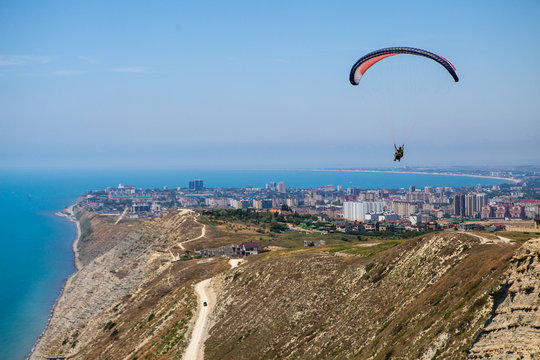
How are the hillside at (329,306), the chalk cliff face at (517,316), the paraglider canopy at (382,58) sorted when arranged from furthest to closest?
the paraglider canopy at (382,58) < the hillside at (329,306) < the chalk cliff face at (517,316)

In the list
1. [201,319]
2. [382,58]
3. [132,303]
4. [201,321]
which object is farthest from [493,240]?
[132,303]

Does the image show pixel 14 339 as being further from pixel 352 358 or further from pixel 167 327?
pixel 352 358

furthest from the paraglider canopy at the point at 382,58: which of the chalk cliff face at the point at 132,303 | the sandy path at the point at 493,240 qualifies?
the chalk cliff face at the point at 132,303

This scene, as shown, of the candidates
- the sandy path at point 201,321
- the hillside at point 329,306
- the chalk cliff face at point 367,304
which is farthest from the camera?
the sandy path at point 201,321

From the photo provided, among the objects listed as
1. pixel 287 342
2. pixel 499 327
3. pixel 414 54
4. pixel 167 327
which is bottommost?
pixel 167 327

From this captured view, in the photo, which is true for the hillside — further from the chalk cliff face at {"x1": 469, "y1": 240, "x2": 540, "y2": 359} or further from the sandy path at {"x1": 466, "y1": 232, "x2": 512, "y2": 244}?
the sandy path at {"x1": 466, "y1": 232, "x2": 512, "y2": 244}

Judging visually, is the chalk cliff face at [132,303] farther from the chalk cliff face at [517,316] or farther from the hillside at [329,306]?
the chalk cliff face at [517,316]

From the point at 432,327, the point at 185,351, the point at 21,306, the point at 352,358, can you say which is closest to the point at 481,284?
the point at 432,327
